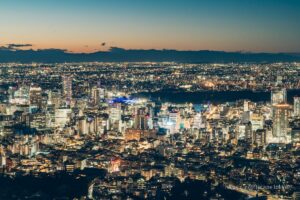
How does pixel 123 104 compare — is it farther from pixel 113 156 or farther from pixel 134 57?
pixel 134 57

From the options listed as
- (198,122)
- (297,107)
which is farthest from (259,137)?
(297,107)

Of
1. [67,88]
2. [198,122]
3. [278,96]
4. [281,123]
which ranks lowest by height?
[198,122]

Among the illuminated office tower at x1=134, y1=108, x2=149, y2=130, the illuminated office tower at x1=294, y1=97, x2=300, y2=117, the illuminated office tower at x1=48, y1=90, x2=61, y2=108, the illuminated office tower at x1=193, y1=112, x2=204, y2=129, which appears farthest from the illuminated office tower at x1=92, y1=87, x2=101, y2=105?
the illuminated office tower at x1=294, y1=97, x2=300, y2=117

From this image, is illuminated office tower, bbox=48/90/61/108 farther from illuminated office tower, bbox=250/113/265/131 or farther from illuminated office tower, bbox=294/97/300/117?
illuminated office tower, bbox=294/97/300/117

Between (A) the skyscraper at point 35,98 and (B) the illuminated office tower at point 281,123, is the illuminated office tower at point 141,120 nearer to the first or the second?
(B) the illuminated office tower at point 281,123

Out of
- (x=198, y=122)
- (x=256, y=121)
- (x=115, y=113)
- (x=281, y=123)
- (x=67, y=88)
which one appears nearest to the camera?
(x=281, y=123)

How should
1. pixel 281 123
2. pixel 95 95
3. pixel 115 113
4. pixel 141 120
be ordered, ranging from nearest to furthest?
pixel 281 123, pixel 141 120, pixel 115 113, pixel 95 95

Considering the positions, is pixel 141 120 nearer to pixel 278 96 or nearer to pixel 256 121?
pixel 256 121
